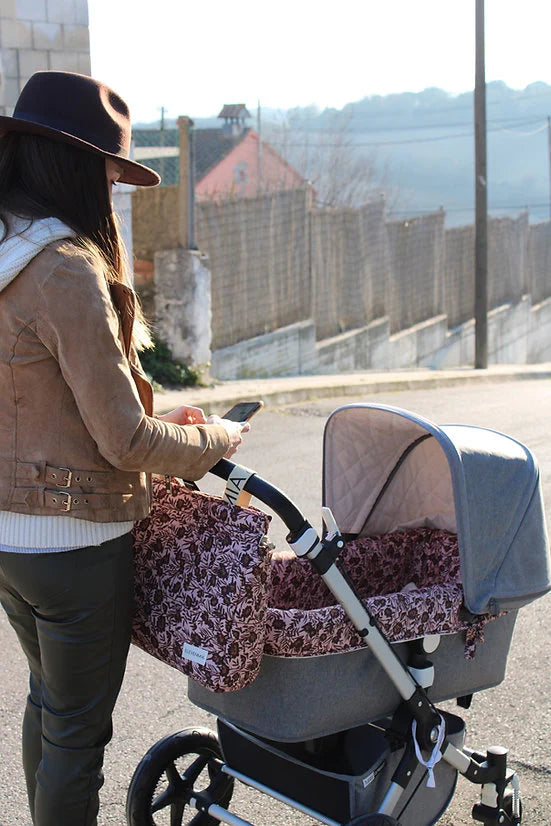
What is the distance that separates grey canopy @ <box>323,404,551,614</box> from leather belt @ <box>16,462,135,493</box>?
36.4 inches

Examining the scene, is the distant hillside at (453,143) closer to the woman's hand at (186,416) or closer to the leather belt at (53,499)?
the woman's hand at (186,416)

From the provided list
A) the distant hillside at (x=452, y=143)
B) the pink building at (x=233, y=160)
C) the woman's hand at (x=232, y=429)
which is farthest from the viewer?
the distant hillside at (x=452, y=143)

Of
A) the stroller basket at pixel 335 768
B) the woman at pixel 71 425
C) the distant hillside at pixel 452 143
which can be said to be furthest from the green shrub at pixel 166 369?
the distant hillside at pixel 452 143

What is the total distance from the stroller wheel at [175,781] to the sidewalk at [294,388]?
22.2 ft

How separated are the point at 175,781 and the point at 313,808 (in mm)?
445

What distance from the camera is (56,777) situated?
7.61 ft

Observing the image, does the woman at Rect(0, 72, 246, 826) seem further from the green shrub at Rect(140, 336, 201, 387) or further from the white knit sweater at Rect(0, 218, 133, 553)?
the green shrub at Rect(140, 336, 201, 387)

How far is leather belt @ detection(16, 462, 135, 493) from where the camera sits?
218 cm

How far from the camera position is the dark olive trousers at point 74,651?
2.24 m

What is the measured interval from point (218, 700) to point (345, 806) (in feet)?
1.42

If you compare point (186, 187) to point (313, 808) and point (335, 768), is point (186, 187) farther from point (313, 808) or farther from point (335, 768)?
point (313, 808)

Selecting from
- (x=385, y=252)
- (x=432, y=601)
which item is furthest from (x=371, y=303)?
(x=432, y=601)

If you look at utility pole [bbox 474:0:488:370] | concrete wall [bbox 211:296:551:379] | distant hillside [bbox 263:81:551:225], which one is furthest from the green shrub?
distant hillside [bbox 263:81:551:225]

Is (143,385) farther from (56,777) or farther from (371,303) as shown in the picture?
(371,303)
